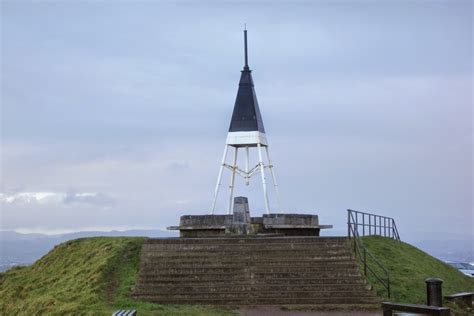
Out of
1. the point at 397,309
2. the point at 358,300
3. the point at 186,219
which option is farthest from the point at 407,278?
the point at 186,219

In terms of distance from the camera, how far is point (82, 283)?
17.2m

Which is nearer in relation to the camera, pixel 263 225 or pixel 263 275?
pixel 263 275

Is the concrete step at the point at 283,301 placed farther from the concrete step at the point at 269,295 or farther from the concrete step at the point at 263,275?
the concrete step at the point at 263,275

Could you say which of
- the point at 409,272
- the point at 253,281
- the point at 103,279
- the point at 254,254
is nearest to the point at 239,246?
the point at 254,254

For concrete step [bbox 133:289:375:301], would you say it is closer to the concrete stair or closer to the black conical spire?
the concrete stair

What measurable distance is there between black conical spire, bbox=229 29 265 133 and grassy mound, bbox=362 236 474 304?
692 centimetres

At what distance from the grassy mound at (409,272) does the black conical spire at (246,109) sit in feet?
22.7

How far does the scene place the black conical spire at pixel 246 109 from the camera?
27.1 meters

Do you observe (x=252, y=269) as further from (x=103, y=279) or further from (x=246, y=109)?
(x=246, y=109)

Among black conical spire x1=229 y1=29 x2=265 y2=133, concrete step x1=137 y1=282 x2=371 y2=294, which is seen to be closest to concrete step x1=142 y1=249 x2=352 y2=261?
concrete step x1=137 y1=282 x2=371 y2=294

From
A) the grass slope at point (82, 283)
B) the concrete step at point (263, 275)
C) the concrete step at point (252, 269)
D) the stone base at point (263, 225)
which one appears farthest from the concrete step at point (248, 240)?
the stone base at point (263, 225)

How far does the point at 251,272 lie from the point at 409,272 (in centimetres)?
498

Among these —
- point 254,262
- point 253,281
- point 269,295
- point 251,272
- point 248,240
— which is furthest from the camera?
point 248,240

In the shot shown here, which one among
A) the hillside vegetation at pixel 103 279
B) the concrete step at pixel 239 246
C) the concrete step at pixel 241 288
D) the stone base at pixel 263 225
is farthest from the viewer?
the stone base at pixel 263 225
